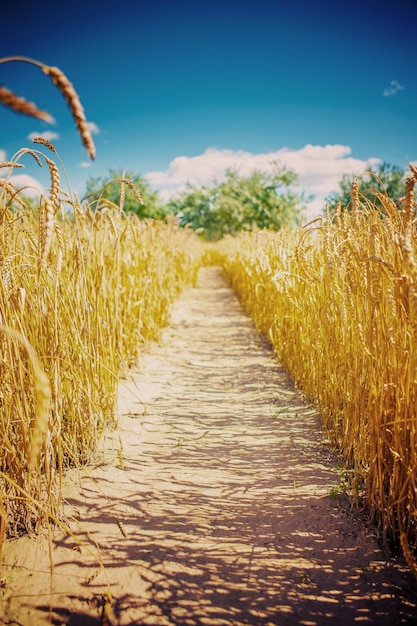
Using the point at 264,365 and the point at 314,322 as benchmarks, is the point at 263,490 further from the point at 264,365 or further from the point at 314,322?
the point at 264,365

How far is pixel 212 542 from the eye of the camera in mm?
1320

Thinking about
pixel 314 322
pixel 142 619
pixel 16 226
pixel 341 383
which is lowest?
pixel 142 619

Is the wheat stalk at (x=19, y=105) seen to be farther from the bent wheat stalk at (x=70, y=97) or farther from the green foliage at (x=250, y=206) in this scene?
the green foliage at (x=250, y=206)

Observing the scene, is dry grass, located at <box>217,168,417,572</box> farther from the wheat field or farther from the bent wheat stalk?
the bent wheat stalk

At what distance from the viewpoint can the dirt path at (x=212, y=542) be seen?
3.51ft

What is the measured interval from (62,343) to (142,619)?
40.0 inches

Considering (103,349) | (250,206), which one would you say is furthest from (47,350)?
(250,206)

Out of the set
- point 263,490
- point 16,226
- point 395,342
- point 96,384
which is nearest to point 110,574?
point 263,490

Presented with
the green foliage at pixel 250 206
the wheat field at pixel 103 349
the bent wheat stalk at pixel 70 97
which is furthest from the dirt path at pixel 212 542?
the green foliage at pixel 250 206

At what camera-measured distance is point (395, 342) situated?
1.19 meters

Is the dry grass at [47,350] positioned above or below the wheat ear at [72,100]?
below

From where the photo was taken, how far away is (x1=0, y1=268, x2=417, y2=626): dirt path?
107 centimetres

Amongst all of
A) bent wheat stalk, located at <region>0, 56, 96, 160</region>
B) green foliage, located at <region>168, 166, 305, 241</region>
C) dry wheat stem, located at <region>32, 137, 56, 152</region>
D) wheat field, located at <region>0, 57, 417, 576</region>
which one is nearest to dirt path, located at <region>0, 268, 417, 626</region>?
wheat field, located at <region>0, 57, 417, 576</region>

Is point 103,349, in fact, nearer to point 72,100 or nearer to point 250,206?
point 72,100
